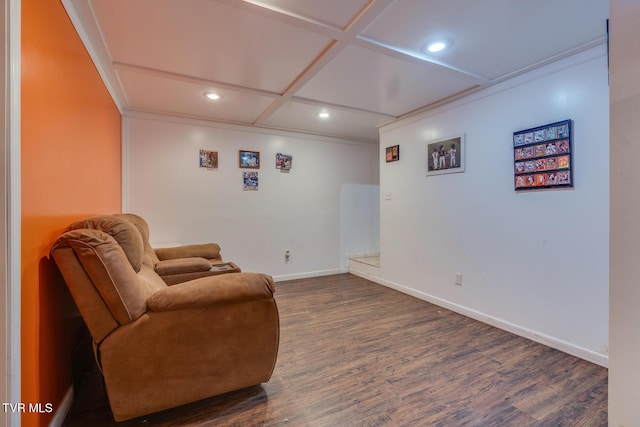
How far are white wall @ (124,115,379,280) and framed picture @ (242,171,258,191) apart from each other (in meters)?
0.06

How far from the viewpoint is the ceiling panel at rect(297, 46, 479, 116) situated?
2.24 m

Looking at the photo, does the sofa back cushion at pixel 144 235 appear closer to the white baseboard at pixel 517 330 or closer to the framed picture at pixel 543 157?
the white baseboard at pixel 517 330

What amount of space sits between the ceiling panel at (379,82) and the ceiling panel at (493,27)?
7.6 inches

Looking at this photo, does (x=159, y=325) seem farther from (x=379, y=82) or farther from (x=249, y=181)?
(x=249, y=181)

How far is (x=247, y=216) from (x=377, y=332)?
7.78ft

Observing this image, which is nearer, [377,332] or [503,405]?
[503,405]

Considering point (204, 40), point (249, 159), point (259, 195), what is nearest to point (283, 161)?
point (249, 159)

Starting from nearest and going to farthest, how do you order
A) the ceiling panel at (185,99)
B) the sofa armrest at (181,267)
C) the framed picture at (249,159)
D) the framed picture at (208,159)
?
the sofa armrest at (181,267) < the ceiling panel at (185,99) < the framed picture at (208,159) < the framed picture at (249,159)

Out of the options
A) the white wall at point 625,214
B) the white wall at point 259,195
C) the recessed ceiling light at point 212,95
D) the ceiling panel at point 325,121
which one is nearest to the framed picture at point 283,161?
the white wall at point 259,195

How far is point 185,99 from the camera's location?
3033 millimetres

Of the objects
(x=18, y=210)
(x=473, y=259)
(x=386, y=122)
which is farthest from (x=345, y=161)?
(x=18, y=210)

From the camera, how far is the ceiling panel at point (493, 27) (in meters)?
1.61

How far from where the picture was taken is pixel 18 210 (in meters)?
1.06

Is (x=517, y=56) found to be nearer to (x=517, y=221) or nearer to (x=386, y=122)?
(x=517, y=221)
